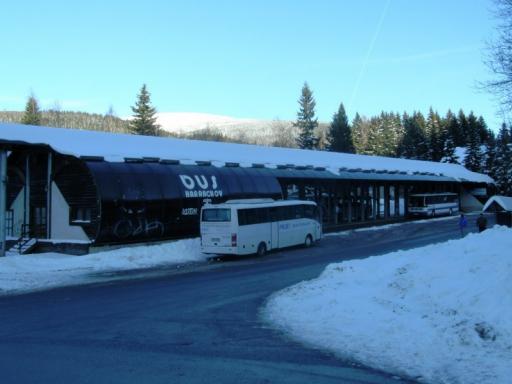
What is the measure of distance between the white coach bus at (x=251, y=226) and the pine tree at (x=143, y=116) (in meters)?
58.8

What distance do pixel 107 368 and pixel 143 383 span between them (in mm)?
934

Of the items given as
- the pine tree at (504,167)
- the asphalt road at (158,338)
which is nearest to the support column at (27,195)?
the asphalt road at (158,338)

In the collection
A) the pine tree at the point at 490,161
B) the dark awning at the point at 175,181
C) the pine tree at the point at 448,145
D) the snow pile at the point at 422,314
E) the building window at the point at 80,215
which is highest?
the pine tree at the point at 448,145

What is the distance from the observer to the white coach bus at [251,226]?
24250 mm

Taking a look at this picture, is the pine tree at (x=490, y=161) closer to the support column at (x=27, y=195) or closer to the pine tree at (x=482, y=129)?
the pine tree at (x=482, y=129)

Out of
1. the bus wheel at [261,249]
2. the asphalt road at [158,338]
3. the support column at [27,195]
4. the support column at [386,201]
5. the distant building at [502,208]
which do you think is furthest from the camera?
the support column at [386,201]

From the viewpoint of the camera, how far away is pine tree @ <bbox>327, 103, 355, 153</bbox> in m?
97.9

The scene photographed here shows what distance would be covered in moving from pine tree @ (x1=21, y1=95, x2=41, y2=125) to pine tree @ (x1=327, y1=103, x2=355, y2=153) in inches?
1996

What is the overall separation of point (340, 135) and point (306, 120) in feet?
22.5

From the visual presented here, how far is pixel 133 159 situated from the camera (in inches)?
1072

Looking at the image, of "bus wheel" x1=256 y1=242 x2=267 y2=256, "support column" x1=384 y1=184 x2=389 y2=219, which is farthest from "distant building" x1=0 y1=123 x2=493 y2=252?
"support column" x1=384 y1=184 x2=389 y2=219

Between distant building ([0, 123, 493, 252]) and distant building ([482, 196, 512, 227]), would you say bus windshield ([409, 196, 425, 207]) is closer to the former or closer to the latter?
distant building ([482, 196, 512, 227])

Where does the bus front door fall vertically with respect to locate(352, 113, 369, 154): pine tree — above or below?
below

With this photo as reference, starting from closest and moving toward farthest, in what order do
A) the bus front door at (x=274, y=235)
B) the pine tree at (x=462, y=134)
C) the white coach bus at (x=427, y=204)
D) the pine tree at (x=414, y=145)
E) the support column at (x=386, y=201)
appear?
the bus front door at (x=274, y=235) → the support column at (x=386, y=201) → the white coach bus at (x=427, y=204) → the pine tree at (x=414, y=145) → the pine tree at (x=462, y=134)
